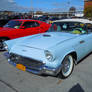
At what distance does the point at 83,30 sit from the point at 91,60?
124 centimetres

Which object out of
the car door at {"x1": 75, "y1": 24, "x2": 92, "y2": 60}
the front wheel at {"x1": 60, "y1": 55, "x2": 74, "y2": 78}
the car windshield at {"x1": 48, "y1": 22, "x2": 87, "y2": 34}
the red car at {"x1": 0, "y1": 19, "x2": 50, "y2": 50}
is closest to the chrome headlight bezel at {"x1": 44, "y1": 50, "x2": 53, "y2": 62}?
the front wheel at {"x1": 60, "y1": 55, "x2": 74, "y2": 78}

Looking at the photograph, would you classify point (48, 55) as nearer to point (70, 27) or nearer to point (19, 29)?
point (70, 27)

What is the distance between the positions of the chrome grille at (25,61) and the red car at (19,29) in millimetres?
2710

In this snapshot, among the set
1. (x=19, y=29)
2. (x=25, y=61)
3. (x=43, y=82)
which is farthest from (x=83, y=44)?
(x=19, y=29)

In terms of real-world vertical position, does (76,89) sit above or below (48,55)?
below

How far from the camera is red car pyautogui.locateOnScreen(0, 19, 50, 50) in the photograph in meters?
5.67

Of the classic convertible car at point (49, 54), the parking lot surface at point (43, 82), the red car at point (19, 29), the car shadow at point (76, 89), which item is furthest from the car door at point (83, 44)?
the red car at point (19, 29)

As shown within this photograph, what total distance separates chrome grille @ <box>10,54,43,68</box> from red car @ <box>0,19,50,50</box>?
271 centimetres

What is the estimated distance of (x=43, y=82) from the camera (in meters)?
3.04

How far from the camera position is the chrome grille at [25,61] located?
2752 mm

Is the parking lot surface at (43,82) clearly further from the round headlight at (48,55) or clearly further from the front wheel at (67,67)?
the round headlight at (48,55)

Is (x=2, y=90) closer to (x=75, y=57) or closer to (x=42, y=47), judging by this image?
(x=42, y=47)

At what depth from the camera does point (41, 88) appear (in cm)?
279

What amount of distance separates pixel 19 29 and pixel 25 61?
3579 mm
